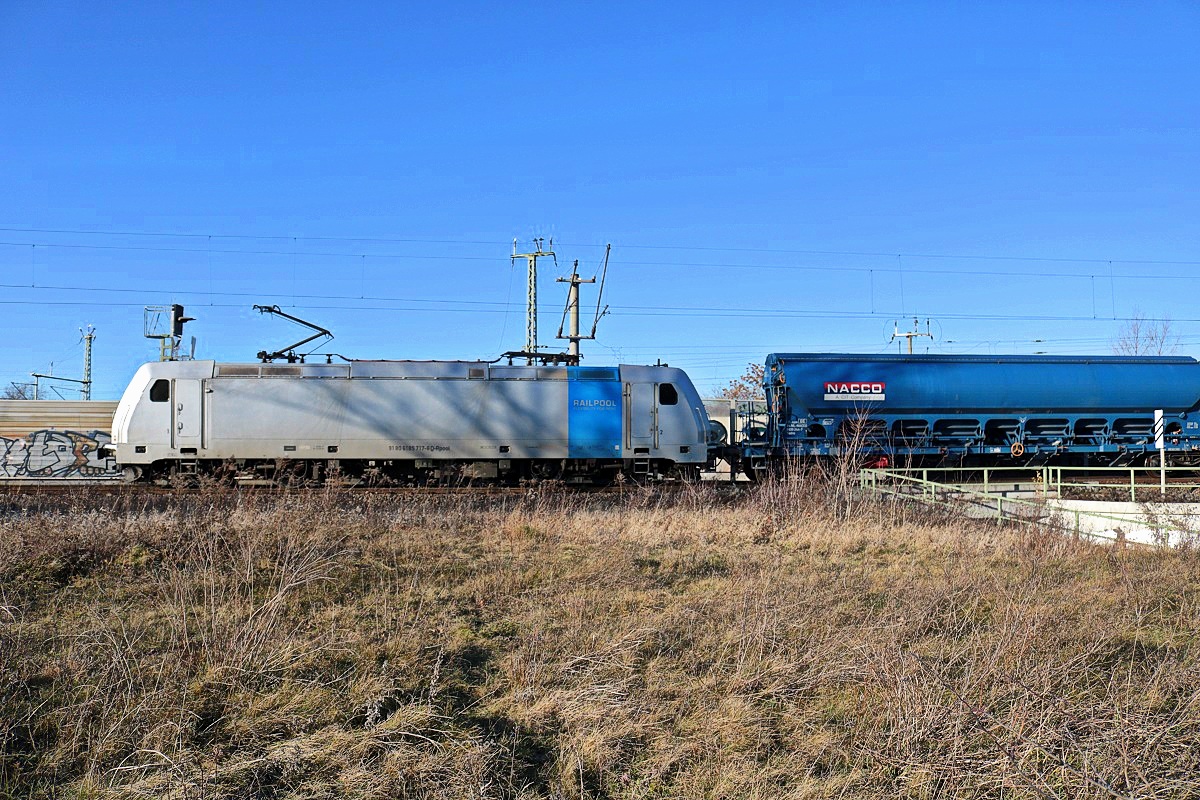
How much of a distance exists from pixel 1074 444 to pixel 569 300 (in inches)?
747

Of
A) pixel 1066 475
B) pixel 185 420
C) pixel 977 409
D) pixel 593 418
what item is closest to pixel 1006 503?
pixel 977 409

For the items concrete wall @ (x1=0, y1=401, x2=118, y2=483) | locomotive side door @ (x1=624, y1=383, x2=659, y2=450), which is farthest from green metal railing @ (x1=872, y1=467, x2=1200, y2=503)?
concrete wall @ (x1=0, y1=401, x2=118, y2=483)

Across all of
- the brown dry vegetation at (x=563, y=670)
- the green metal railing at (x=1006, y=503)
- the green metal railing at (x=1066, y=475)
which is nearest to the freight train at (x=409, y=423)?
the green metal railing at (x=1006, y=503)

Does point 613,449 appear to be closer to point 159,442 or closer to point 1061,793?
point 159,442

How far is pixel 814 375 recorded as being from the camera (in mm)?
21531

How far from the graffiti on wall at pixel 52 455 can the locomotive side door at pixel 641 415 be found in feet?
56.1

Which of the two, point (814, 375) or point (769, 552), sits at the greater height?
point (814, 375)

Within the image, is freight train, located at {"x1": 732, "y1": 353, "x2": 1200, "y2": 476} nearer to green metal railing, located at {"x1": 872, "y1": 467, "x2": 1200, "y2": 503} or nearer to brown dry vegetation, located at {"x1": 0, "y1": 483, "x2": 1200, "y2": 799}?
green metal railing, located at {"x1": 872, "y1": 467, "x2": 1200, "y2": 503}

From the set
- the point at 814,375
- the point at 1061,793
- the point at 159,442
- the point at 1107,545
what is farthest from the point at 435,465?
the point at 1061,793

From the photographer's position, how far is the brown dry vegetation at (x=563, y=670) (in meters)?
4.35

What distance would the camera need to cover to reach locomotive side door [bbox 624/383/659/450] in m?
18.8

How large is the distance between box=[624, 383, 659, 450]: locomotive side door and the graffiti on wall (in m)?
17.1

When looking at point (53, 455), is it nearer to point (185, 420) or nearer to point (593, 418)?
point (185, 420)

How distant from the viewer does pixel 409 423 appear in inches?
727
